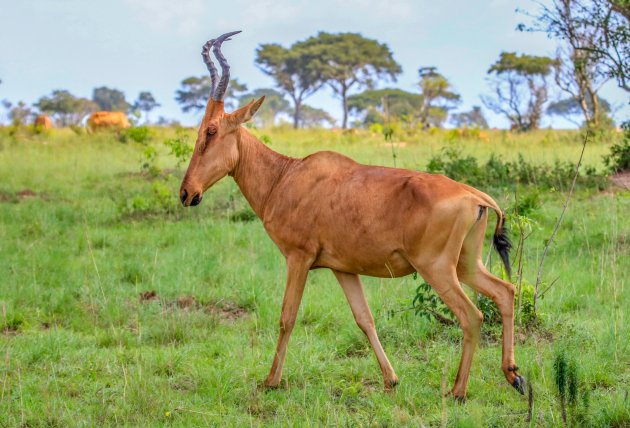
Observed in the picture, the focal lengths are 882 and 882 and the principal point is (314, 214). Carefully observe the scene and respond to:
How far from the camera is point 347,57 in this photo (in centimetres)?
4347

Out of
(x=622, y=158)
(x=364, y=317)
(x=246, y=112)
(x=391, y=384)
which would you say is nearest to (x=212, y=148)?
(x=246, y=112)

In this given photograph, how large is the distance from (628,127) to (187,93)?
140ft

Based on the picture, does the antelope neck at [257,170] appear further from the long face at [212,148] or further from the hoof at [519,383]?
the hoof at [519,383]

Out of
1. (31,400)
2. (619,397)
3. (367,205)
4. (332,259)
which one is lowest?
(31,400)

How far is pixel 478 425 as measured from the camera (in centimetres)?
385

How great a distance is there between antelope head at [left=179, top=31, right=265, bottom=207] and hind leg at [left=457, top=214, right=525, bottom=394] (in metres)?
1.75

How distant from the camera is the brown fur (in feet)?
17.1

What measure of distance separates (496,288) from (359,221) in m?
0.93

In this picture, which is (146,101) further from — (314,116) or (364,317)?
(364,317)

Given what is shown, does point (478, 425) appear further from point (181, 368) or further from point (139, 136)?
point (139, 136)

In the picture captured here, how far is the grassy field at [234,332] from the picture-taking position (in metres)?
5.32

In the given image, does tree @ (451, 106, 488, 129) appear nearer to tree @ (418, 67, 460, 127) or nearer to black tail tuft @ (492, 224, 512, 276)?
tree @ (418, 67, 460, 127)

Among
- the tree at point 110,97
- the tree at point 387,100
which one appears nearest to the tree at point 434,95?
the tree at point 387,100

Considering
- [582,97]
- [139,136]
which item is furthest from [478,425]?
[582,97]
